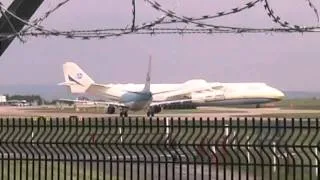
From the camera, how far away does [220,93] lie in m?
103

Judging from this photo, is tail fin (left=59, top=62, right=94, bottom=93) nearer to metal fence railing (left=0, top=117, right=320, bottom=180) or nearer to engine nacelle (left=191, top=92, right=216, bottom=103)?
engine nacelle (left=191, top=92, right=216, bottom=103)

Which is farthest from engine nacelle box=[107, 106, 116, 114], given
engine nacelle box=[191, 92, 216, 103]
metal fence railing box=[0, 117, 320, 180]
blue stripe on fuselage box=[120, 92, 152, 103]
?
metal fence railing box=[0, 117, 320, 180]

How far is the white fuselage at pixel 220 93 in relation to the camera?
331 feet

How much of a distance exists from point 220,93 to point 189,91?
14.2 feet

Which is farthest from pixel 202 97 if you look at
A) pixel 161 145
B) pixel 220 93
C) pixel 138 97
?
pixel 161 145

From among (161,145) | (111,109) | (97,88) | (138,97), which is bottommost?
(111,109)

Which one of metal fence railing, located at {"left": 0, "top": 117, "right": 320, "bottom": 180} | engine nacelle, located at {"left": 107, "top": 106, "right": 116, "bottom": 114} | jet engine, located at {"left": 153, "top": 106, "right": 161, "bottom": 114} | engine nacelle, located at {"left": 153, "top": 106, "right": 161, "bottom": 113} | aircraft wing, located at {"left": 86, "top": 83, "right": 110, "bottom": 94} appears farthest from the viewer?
aircraft wing, located at {"left": 86, "top": 83, "right": 110, "bottom": 94}

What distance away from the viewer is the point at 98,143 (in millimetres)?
14055

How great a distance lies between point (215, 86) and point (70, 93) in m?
20.6

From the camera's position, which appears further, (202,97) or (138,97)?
(202,97)

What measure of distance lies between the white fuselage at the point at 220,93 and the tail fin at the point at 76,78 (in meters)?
3.07

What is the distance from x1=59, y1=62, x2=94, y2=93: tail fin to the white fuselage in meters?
3.07

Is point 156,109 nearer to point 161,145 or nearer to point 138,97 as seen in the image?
point 138,97

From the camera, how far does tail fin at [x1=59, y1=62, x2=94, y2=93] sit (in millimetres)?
104188
